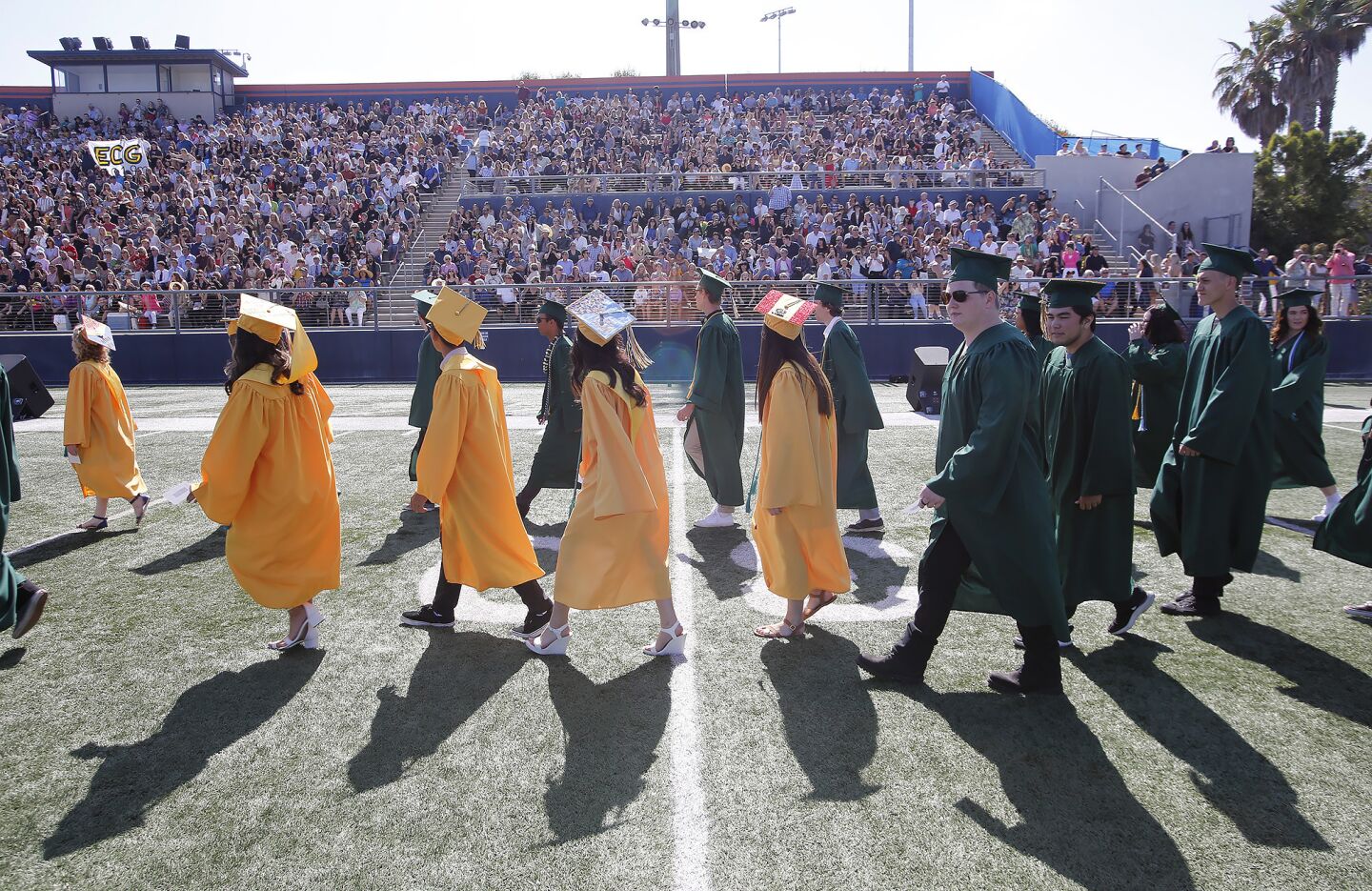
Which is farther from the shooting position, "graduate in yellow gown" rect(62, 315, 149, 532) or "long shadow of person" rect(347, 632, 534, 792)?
"graduate in yellow gown" rect(62, 315, 149, 532)

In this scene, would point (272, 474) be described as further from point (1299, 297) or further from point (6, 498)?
point (1299, 297)

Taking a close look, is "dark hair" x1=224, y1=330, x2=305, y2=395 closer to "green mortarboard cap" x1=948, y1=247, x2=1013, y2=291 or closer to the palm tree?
"green mortarboard cap" x1=948, y1=247, x2=1013, y2=291

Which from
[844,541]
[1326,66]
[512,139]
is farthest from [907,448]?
[1326,66]

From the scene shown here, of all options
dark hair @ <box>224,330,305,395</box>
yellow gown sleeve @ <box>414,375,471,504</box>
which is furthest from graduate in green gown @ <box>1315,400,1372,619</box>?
dark hair @ <box>224,330,305,395</box>

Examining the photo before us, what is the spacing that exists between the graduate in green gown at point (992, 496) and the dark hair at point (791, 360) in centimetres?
76

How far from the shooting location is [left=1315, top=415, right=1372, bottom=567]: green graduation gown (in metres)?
4.97

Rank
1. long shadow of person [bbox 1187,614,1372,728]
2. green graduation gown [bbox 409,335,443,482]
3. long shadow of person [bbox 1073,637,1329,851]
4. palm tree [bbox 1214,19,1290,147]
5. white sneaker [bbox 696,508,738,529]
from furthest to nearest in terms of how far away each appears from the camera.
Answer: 1. palm tree [bbox 1214,19,1290,147]
2. green graduation gown [bbox 409,335,443,482]
3. white sneaker [bbox 696,508,738,529]
4. long shadow of person [bbox 1187,614,1372,728]
5. long shadow of person [bbox 1073,637,1329,851]

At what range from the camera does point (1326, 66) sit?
31.6m

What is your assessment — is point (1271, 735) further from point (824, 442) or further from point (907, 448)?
point (907, 448)

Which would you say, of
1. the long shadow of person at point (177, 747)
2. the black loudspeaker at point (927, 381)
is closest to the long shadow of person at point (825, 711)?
the long shadow of person at point (177, 747)

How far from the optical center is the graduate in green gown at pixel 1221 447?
15.9ft

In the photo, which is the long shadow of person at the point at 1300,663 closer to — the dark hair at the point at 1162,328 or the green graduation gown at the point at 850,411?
the dark hair at the point at 1162,328

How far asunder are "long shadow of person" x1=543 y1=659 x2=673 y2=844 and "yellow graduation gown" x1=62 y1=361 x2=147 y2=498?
4465mm

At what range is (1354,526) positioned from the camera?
16.5ft
